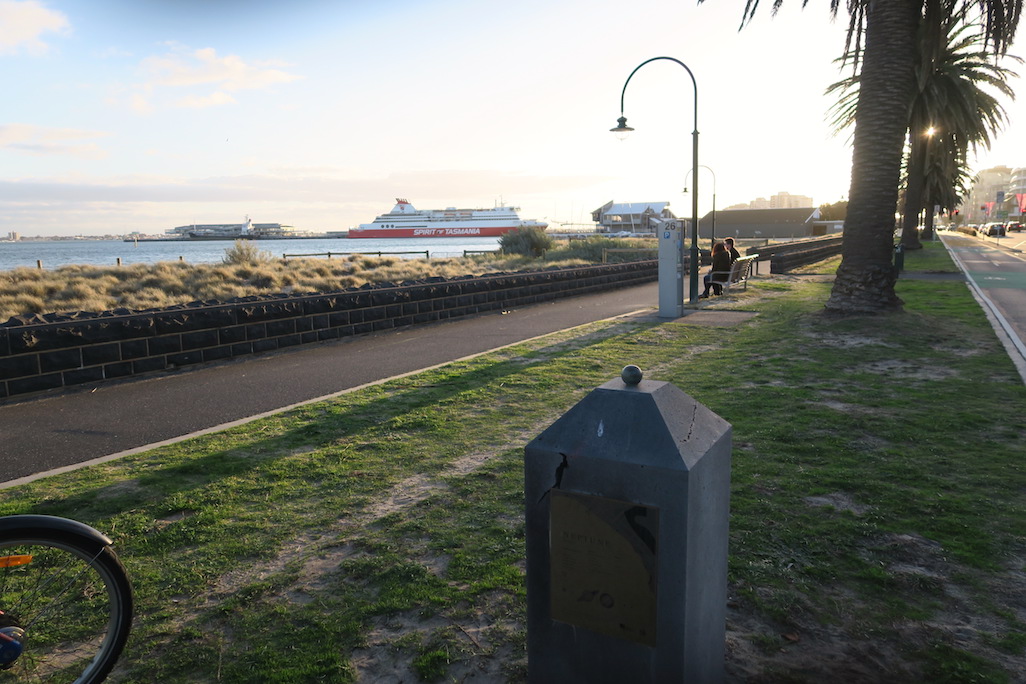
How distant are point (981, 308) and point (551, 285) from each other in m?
9.61

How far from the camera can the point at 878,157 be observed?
12.7 m

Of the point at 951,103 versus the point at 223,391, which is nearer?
the point at 223,391

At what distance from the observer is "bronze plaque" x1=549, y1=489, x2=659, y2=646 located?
2.28 m

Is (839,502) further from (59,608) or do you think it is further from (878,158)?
(878,158)

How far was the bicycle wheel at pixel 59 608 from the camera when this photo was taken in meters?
2.56

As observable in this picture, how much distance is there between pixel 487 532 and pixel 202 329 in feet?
22.5

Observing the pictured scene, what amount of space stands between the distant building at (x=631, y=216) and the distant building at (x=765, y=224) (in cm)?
1938

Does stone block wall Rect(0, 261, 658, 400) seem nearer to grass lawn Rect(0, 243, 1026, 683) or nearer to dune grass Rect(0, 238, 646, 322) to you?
dune grass Rect(0, 238, 646, 322)

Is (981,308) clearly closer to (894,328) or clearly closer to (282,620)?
(894,328)

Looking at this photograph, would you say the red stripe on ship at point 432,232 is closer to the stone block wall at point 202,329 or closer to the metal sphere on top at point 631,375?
the stone block wall at point 202,329

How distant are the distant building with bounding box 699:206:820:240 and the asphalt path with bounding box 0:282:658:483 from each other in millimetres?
104281

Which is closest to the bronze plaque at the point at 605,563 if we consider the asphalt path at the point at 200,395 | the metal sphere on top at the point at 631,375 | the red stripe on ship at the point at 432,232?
the metal sphere on top at the point at 631,375

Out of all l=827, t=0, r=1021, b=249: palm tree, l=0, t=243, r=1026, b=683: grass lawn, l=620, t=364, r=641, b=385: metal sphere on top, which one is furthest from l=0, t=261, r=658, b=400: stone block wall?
l=827, t=0, r=1021, b=249: palm tree

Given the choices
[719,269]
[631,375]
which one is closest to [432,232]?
[719,269]
